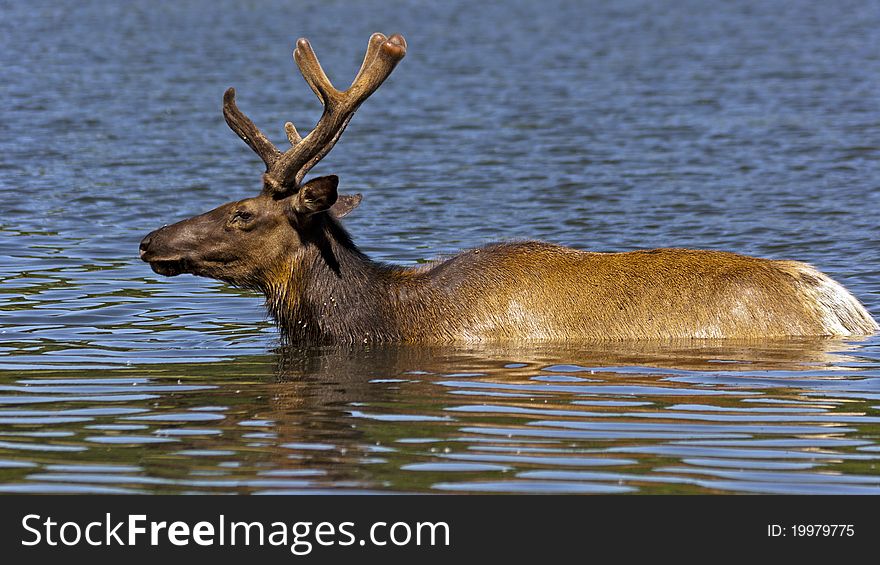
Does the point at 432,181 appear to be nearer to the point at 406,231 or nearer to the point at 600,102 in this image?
the point at 406,231

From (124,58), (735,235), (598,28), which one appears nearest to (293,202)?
(735,235)

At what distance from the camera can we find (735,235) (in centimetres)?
1705

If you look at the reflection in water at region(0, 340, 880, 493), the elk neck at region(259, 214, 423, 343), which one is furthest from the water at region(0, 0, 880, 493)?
the elk neck at region(259, 214, 423, 343)

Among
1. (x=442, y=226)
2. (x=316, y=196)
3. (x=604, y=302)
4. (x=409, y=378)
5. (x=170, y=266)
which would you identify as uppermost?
(x=316, y=196)

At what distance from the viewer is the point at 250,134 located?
12.2m

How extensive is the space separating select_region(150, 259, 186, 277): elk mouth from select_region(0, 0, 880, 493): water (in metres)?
0.58

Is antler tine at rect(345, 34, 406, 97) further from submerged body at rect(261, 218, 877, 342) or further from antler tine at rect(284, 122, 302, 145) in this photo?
submerged body at rect(261, 218, 877, 342)

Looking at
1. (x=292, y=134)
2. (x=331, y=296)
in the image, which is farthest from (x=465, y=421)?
(x=292, y=134)

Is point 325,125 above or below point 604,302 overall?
above

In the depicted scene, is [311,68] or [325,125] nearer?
[325,125]

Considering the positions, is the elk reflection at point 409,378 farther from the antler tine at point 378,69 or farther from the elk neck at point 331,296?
the antler tine at point 378,69

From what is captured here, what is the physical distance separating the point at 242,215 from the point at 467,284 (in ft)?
5.43

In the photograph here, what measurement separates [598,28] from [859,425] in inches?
1160

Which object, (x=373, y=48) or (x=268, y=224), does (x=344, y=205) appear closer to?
(x=268, y=224)
